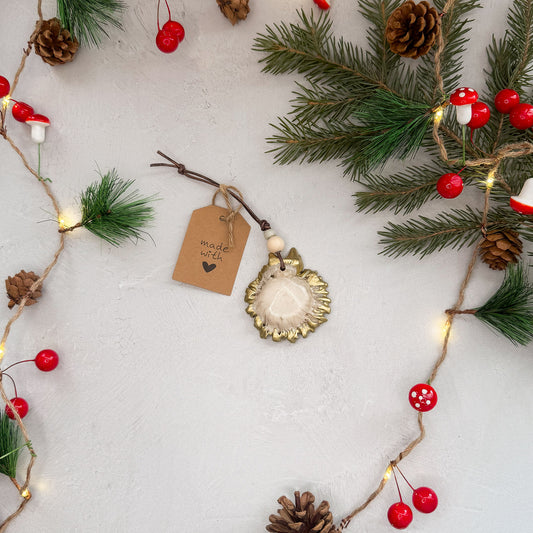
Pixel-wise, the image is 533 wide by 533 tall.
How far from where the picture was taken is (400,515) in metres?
0.83

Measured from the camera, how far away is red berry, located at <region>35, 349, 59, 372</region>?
2.99 ft

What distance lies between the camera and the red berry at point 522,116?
0.72 metres

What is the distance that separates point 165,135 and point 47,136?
26cm

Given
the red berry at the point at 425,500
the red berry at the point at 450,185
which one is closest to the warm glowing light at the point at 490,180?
the red berry at the point at 450,185

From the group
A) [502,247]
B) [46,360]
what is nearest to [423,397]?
[502,247]

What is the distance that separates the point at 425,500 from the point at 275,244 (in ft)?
1.75

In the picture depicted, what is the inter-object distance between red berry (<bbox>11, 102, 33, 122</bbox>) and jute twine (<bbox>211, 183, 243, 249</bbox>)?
412mm

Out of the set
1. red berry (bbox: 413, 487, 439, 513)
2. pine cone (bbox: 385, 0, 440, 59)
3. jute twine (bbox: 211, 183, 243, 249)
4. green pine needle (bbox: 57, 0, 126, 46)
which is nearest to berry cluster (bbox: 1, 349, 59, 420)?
jute twine (bbox: 211, 183, 243, 249)

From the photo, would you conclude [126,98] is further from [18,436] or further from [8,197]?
[18,436]

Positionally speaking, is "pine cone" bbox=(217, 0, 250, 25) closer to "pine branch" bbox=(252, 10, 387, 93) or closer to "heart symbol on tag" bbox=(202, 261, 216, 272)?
"pine branch" bbox=(252, 10, 387, 93)

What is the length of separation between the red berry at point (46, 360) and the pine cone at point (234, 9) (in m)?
0.75

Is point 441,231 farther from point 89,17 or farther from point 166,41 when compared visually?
point 89,17

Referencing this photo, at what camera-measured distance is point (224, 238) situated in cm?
92

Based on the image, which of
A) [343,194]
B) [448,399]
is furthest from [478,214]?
[448,399]
